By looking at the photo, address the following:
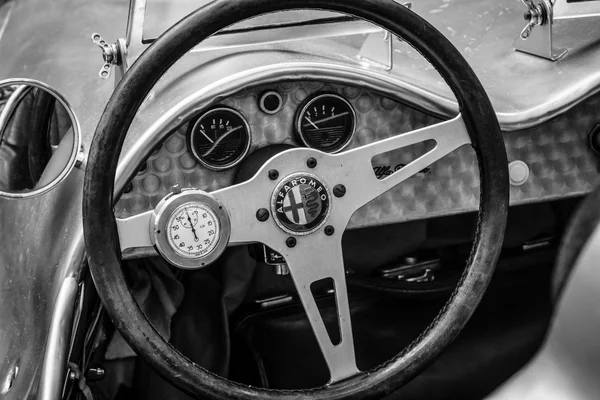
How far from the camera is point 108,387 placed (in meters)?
1.98

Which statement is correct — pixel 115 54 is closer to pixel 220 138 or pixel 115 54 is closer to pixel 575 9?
pixel 220 138

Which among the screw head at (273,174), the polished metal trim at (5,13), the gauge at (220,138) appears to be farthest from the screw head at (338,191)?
the polished metal trim at (5,13)

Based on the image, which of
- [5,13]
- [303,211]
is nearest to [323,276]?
[303,211]

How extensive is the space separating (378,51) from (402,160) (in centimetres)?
24

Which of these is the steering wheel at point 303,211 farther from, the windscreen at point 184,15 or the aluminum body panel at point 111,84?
the windscreen at point 184,15

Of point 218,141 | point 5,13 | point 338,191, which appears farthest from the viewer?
point 5,13

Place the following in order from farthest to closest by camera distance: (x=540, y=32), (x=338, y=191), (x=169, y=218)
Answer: (x=540, y=32), (x=338, y=191), (x=169, y=218)

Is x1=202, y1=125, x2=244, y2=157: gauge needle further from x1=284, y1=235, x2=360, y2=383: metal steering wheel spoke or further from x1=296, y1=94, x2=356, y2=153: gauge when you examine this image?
x1=284, y1=235, x2=360, y2=383: metal steering wheel spoke

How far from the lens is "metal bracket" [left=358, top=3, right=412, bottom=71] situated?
1743 mm

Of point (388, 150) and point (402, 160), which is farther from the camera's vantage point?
point (402, 160)

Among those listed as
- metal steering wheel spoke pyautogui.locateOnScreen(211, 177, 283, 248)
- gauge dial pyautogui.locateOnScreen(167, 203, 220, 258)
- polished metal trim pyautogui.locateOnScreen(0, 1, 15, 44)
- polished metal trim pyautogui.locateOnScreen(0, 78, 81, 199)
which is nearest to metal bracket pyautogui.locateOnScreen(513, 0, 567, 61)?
metal steering wheel spoke pyautogui.locateOnScreen(211, 177, 283, 248)

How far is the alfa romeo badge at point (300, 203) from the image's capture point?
1480 millimetres

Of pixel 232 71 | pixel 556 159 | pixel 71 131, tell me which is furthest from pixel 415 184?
pixel 71 131

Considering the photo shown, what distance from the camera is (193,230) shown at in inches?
55.8
